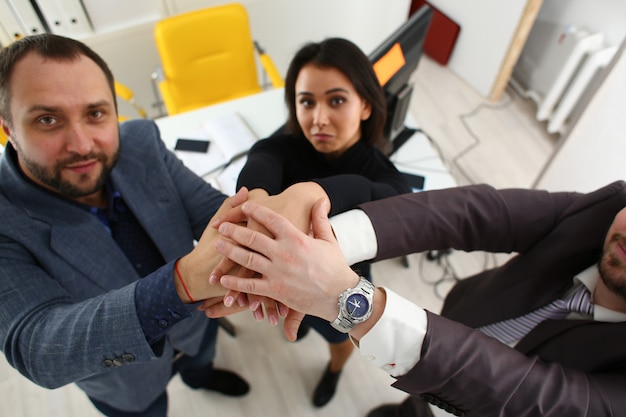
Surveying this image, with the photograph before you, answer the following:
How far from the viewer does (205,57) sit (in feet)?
7.91

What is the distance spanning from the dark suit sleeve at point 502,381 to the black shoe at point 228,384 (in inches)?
52.7

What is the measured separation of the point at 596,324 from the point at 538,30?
3124mm

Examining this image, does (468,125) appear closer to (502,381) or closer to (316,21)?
(316,21)

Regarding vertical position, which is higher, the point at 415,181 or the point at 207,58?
the point at 207,58

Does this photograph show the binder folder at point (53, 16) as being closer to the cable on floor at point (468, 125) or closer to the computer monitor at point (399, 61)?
the computer monitor at point (399, 61)

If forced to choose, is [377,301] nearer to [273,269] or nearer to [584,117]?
[273,269]

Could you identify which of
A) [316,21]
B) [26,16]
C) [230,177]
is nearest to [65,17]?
[26,16]

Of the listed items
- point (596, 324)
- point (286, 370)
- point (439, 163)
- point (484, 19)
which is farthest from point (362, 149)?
point (484, 19)

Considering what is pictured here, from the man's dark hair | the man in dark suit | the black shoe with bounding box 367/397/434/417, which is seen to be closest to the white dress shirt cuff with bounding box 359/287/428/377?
the man in dark suit

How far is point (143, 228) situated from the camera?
1.23 meters

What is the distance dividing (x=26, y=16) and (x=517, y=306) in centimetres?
A: 282

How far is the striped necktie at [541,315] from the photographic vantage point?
3.31ft

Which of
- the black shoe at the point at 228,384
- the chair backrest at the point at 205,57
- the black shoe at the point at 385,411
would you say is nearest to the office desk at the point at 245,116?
the chair backrest at the point at 205,57

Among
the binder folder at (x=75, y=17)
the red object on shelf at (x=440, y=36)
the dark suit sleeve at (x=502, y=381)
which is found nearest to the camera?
the dark suit sleeve at (x=502, y=381)
